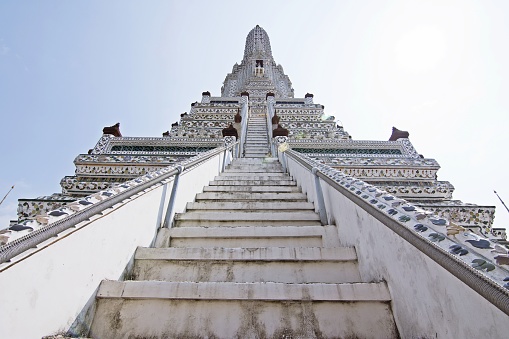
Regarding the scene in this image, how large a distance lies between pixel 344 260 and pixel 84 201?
1.77 meters

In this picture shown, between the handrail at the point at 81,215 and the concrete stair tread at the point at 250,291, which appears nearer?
the handrail at the point at 81,215

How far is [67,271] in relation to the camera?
60.1 inches

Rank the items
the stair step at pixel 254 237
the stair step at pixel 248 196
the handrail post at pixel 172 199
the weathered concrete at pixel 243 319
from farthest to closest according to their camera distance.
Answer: the stair step at pixel 248 196
the handrail post at pixel 172 199
the stair step at pixel 254 237
the weathered concrete at pixel 243 319

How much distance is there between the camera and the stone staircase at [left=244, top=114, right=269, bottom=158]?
9264mm

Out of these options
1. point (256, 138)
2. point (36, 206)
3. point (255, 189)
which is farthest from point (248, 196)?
point (256, 138)

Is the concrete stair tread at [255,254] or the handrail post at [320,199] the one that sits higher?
the handrail post at [320,199]

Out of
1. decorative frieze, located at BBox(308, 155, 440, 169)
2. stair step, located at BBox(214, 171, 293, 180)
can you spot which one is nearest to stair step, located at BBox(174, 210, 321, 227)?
stair step, located at BBox(214, 171, 293, 180)

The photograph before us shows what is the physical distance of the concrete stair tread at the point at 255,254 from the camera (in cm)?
212

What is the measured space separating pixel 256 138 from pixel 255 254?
352 inches

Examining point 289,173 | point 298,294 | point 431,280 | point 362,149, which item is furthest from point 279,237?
point 362,149

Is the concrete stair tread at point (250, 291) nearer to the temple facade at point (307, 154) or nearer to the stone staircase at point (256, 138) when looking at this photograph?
the temple facade at point (307, 154)

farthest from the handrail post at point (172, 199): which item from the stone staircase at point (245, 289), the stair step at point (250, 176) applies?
the stair step at point (250, 176)

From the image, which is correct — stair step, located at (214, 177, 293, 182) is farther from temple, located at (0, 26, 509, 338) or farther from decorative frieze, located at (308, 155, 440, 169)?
temple, located at (0, 26, 509, 338)

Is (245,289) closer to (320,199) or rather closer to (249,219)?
(249,219)
